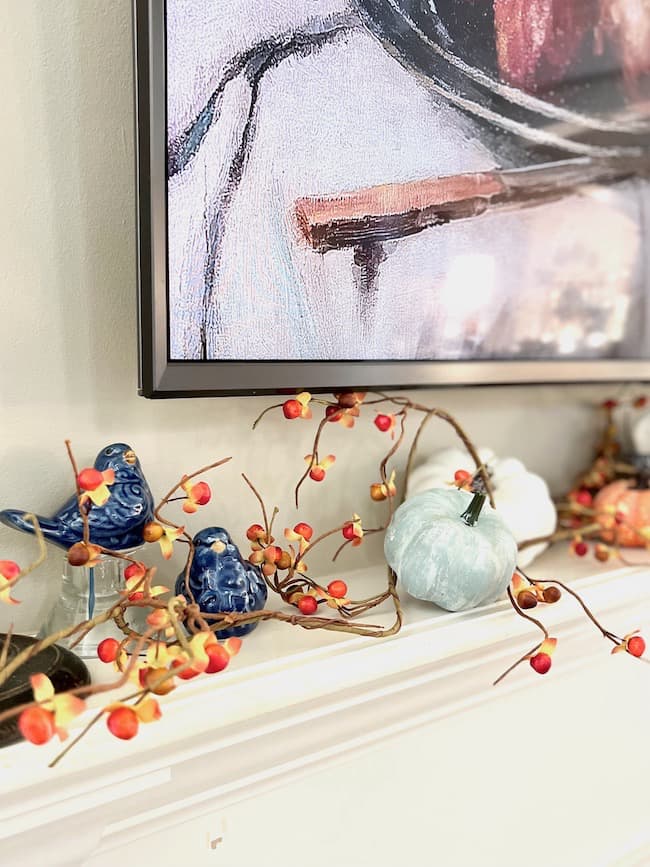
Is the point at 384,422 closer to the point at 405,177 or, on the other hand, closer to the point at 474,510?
the point at 474,510

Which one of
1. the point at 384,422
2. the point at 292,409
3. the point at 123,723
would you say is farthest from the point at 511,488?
the point at 123,723

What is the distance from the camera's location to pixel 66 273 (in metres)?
→ 0.69

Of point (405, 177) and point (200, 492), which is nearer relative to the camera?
point (200, 492)

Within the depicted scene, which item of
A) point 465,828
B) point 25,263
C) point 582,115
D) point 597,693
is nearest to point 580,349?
point 582,115

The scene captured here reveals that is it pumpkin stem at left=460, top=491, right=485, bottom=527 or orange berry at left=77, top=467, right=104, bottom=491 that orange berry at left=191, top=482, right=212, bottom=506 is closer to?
orange berry at left=77, top=467, right=104, bottom=491

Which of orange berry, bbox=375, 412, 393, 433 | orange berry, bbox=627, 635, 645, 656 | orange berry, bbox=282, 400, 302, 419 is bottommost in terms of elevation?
orange berry, bbox=627, 635, 645, 656

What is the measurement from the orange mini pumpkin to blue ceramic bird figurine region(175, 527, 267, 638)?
51cm

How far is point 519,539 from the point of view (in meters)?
0.91

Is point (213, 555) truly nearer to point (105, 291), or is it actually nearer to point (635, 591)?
point (105, 291)

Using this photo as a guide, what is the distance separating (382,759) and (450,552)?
214mm

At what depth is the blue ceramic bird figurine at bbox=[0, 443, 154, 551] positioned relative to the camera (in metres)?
0.65

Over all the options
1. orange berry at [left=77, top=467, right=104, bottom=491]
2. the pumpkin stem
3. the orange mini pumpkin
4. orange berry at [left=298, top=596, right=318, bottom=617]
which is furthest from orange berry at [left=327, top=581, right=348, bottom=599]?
the orange mini pumpkin

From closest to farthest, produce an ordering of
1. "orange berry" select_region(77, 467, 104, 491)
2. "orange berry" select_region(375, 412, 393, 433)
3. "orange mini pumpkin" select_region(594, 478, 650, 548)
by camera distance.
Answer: "orange berry" select_region(77, 467, 104, 491) < "orange berry" select_region(375, 412, 393, 433) < "orange mini pumpkin" select_region(594, 478, 650, 548)

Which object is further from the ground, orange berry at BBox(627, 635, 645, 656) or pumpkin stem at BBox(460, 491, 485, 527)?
pumpkin stem at BBox(460, 491, 485, 527)
